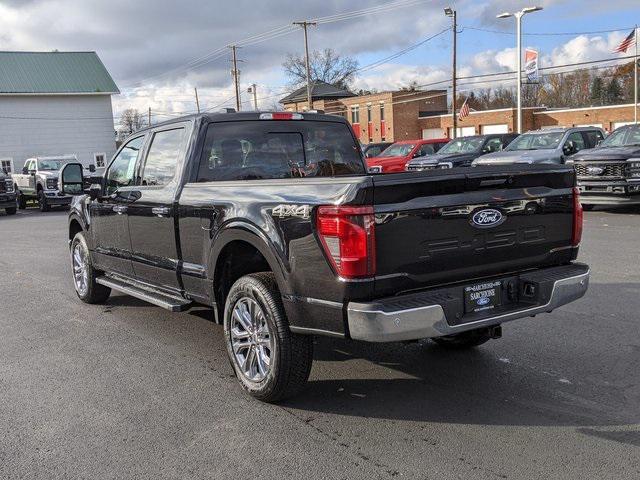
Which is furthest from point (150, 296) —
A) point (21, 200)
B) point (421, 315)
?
point (21, 200)

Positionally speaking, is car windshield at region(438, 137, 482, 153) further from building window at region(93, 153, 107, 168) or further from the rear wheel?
building window at region(93, 153, 107, 168)

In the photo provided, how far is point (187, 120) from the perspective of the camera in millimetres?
5379

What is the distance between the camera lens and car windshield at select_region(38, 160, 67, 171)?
86.9 ft

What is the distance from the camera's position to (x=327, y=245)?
366 cm

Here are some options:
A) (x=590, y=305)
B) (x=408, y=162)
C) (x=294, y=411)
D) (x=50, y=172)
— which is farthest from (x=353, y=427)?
(x=50, y=172)

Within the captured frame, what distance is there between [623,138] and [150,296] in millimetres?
13232

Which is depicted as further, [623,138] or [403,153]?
[403,153]

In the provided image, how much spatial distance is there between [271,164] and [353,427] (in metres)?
2.49

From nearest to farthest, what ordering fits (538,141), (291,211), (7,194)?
(291,211) → (538,141) → (7,194)

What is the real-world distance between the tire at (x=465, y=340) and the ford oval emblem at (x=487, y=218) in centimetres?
136

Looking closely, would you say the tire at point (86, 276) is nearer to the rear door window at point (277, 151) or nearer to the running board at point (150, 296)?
the running board at point (150, 296)

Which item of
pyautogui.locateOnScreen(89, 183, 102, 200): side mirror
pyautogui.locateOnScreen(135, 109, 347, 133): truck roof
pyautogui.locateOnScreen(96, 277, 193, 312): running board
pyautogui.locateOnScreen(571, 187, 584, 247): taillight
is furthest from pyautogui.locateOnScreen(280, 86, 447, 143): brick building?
pyautogui.locateOnScreen(571, 187, 584, 247): taillight

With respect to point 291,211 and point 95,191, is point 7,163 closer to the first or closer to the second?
point 95,191

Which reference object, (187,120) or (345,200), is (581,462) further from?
(187,120)
